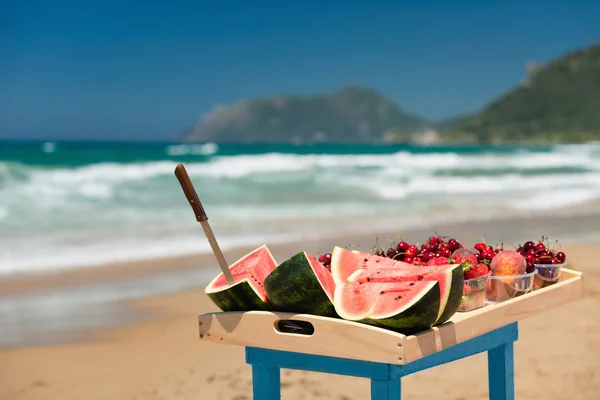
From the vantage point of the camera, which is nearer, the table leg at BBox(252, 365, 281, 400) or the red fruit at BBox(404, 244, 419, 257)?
the table leg at BBox(252, 365, 281, 400)

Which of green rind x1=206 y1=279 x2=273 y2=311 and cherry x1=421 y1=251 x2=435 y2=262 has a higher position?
cherry x1=421 y1=251 x2=435 y2=262

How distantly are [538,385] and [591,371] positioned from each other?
0.45 metres

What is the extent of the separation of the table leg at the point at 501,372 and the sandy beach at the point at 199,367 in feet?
4.13

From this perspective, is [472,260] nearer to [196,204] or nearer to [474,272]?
[474,272]

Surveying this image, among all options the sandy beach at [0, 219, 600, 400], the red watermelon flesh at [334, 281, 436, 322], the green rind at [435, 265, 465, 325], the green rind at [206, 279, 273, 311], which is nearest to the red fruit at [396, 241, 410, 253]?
the red watermelon flesh at [334, 281, 436, 322]

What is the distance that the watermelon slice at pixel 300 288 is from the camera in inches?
107

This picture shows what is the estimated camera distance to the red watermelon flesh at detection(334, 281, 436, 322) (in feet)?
8.60

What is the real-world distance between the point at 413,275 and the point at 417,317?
9.7 inches

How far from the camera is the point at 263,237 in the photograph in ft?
35.8

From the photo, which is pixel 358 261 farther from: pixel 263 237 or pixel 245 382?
pixel 263 237

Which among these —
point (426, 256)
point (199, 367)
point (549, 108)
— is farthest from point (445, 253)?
point (549, 108)

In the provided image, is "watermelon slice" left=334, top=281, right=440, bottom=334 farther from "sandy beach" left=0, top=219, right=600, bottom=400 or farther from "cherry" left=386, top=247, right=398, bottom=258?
"sandy beach" left=0, top=219, right=600, bottom=400

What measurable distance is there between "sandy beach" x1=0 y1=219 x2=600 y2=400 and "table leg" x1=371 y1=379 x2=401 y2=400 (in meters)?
2.18

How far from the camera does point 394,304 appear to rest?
2.66 m
